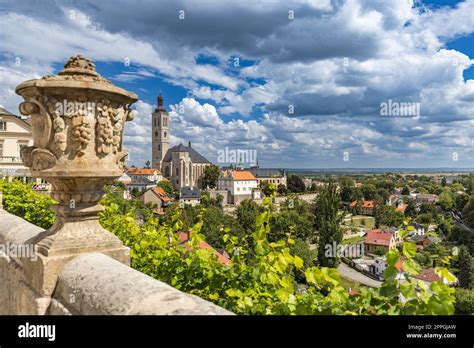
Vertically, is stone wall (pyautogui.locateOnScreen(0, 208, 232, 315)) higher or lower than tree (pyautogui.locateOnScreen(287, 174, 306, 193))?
higher

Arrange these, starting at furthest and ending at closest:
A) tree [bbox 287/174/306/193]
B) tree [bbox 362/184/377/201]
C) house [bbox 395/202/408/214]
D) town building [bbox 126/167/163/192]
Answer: tree [bbox 287/174/306/193] → tree [bbox 362/184/377/201] → house [bbox 395/202/408/214] → town building [bbox 126/167/163/192]

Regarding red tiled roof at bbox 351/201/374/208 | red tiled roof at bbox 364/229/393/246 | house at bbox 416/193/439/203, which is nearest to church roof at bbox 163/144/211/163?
red tiled roof at bbox 351/201/374/208

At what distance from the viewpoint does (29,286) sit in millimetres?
2938

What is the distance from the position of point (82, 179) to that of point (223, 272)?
1.42 meters

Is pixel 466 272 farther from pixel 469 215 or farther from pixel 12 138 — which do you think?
pixel 12 138

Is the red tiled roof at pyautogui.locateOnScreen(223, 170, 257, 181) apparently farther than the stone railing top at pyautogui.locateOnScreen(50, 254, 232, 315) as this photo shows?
Yes

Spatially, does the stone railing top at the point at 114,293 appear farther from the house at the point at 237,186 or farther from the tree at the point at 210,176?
the tree at the point at 210,176

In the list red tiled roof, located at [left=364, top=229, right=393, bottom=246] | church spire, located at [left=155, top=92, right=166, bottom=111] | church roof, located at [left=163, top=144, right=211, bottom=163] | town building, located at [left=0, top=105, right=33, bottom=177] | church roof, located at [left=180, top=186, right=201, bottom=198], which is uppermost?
church spire, located at [left=155, top=92, right=166, bottom=111]

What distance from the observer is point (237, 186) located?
10131 cm

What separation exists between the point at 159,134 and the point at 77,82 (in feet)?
412

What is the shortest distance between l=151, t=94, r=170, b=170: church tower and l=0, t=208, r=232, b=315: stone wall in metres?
121

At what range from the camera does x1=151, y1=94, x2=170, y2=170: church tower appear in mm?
123750

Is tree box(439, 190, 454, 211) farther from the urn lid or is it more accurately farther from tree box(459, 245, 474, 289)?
the urn lid
